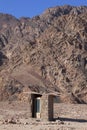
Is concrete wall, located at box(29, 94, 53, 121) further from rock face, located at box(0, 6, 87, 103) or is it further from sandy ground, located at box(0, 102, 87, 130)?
rock face, located at box(0, 6, 87, 103)

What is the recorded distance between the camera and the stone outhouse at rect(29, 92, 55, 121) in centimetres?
2252

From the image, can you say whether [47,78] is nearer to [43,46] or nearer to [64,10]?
[43,46]

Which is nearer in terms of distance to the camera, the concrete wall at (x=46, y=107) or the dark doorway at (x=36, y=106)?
the concrete wall at (x=46, y=107)

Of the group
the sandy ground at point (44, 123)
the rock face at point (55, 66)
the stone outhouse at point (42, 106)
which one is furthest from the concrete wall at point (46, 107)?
the rock face at point (55, 66)

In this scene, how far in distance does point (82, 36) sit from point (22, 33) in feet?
199

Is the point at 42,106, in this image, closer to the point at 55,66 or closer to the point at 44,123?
the point at 44,123

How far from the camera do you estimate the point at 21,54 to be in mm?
64062

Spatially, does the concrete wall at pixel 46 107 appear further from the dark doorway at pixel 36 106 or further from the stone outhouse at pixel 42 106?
the dark doorway at pixel 36 106

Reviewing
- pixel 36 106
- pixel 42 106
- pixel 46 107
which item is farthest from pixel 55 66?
pixel 46 107

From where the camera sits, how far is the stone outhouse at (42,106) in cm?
2252

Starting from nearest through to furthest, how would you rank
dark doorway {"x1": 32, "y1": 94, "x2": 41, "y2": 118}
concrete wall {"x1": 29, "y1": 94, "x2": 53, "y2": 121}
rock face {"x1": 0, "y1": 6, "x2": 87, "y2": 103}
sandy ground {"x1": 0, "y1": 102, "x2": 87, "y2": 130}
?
sandy ground {"x1": 0, "y1": 102, "x2": 87, "y2": 130} → concrete wall {"x1": 29, "y1": 94, "x2": 53, "y2": 121} → dark doorway {"x1": 32, "y1": 94, "x2": 41, "y2": 118} → rock face {"x1": 0, "y1": 6, "x2": 87, "y2": 103}

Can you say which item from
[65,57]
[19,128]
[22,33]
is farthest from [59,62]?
[22,33]

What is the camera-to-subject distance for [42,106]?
74.8 ft

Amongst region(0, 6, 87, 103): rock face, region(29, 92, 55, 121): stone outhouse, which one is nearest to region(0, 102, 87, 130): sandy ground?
region(29, 92, 55, 121): stone outhouse
